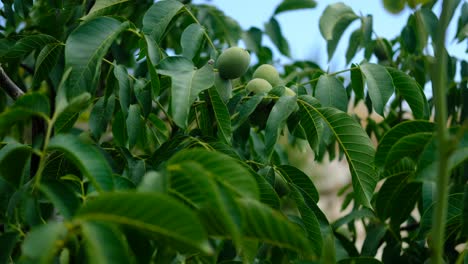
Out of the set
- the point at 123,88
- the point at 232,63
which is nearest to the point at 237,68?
the point at 232,63

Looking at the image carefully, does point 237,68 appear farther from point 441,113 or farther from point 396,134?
point 441,113

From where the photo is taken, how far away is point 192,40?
4.09ft

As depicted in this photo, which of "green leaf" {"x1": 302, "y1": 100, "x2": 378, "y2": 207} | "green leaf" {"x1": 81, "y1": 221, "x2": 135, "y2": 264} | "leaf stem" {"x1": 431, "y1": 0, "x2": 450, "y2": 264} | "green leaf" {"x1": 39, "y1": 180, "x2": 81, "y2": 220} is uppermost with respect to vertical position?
"leaf stem" {"x1": 431, "y1": 0, "x2": 450, "y2": 264}

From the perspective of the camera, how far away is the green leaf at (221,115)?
1094mm

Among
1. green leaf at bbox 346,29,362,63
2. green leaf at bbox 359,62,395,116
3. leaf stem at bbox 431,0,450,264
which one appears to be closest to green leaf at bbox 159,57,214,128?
green leaf at bbox 359,62,395,116

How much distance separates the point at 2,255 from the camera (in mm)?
830

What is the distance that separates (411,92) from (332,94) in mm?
157

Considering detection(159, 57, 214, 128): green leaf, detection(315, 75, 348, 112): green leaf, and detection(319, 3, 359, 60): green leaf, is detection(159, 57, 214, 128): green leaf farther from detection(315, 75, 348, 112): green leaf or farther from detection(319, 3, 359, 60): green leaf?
detection(319, 3, 359, 60): green leaf

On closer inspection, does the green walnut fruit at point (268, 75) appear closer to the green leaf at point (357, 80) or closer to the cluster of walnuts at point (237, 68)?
the cluster of walnuts at point (237, 68)

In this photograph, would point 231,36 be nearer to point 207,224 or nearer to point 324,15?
point 324,15

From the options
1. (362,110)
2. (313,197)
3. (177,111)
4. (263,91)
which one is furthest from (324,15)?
(362,110)

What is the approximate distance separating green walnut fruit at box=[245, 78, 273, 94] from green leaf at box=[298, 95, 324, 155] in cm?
9

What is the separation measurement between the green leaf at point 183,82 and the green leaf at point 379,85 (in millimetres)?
335

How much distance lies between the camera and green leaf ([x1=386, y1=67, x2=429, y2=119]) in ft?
3.94
